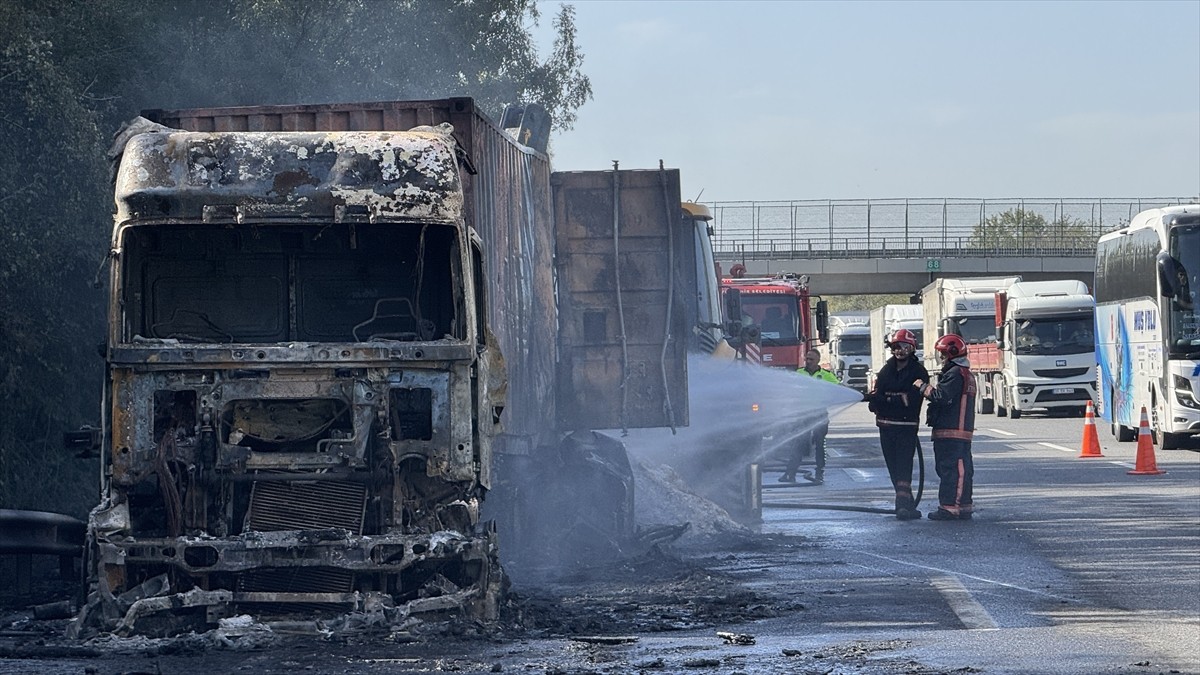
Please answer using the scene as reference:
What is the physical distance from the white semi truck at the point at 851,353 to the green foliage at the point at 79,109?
40771 mm

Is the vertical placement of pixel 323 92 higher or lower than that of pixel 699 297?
higher

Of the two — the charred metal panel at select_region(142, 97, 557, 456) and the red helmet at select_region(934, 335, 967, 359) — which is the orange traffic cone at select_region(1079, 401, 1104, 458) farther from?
the charred metal panel at select_region(142, 97, 557, 456)

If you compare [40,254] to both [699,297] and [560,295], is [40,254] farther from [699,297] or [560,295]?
[699,297]

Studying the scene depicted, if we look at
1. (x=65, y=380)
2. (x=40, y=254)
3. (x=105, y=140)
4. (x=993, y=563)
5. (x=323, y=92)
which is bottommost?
(x=993, y=563)

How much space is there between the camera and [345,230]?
1006cm

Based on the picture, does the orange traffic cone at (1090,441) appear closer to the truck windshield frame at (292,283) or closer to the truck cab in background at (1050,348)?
the truck cab in background at (1050,348)

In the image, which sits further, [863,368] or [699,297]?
[863,368]

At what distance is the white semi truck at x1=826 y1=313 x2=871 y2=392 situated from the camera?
66.8m

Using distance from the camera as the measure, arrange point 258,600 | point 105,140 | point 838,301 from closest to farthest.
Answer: point 258,600, point 105,140, point 838,301

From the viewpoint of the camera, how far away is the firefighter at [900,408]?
54.6 feet

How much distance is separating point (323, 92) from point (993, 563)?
15270 millimetres

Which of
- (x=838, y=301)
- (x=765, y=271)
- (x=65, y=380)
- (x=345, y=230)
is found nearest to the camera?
(x=345, y=230)

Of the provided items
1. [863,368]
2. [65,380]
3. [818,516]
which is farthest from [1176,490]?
[863,368]

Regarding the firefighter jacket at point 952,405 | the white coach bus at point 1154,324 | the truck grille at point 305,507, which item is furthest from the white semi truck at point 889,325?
the truck grille at point 305,507
